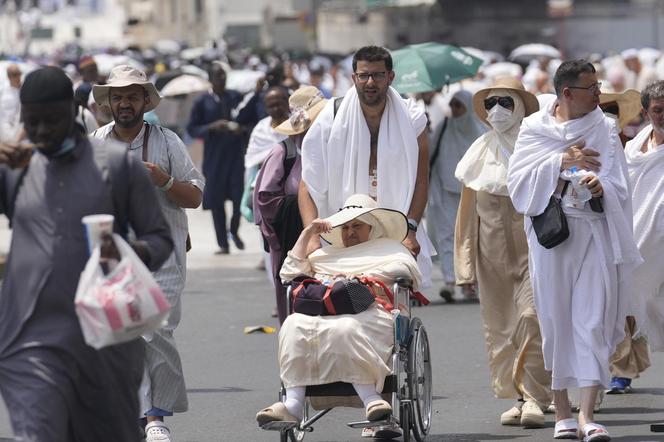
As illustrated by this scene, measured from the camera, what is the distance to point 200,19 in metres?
127

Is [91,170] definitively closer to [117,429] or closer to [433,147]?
[117,429]

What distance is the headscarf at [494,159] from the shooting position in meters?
9.88

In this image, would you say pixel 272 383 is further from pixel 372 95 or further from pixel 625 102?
pixel 625 102

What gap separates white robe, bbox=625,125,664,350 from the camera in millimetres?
9773

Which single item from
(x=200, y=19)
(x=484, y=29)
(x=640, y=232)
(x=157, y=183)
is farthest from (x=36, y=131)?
(x=200, y=19)

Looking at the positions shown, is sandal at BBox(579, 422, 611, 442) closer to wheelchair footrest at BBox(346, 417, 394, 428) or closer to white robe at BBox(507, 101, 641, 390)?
white robe at BBox(507, 101, 641, 390)

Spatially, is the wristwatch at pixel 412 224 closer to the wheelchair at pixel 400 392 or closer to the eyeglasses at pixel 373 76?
the wheelchair at pixel 400 392

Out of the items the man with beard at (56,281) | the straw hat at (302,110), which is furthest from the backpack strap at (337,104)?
the man with beard at (56,281)

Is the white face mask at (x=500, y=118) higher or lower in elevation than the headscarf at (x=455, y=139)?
higher

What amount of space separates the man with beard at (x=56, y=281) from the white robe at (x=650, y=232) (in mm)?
4175

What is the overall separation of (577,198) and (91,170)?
3337 millimetres

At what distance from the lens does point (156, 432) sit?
28.6 feet

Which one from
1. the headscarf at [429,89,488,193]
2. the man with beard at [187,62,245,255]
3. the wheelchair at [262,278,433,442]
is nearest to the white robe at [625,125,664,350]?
the wheelchair at [262,278,433,442]

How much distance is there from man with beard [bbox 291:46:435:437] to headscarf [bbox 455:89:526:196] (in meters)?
0.53
